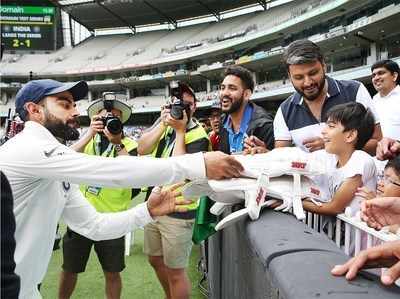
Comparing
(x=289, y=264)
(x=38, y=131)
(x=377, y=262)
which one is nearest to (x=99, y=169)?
(x=38, y=131)

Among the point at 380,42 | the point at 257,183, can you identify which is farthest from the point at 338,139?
the point at 380,42

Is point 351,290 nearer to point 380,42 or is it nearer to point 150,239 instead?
point 150,239

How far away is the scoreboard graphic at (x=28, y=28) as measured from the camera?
29.5 m

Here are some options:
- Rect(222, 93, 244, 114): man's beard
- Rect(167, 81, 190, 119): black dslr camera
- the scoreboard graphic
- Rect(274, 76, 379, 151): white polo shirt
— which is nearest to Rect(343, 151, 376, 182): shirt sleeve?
Rect(274, 76, 379, 151): white polo shirt

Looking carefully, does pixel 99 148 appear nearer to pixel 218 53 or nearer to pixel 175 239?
pixel 175 239

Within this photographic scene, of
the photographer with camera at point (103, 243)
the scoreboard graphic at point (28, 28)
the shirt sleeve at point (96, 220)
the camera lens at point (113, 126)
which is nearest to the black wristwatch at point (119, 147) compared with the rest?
the photographer with camera at point (103, 243)

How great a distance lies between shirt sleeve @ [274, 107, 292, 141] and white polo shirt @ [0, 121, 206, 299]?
3.17 feet

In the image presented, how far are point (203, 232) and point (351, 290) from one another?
4.99 ft

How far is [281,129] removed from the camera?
103 inches

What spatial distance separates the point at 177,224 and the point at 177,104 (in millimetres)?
829

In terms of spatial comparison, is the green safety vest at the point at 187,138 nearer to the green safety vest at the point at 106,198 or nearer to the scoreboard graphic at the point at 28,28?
the green safety vest at the point at 106,198

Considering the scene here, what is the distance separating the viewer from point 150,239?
10.7 ft

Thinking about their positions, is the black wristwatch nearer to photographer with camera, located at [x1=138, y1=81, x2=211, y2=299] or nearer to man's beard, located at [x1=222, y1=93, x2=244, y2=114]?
photographer with camera, located at [x1=138, y1=81, x2=211, y2=299]

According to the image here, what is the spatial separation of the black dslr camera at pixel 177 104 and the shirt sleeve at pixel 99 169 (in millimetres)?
1153
